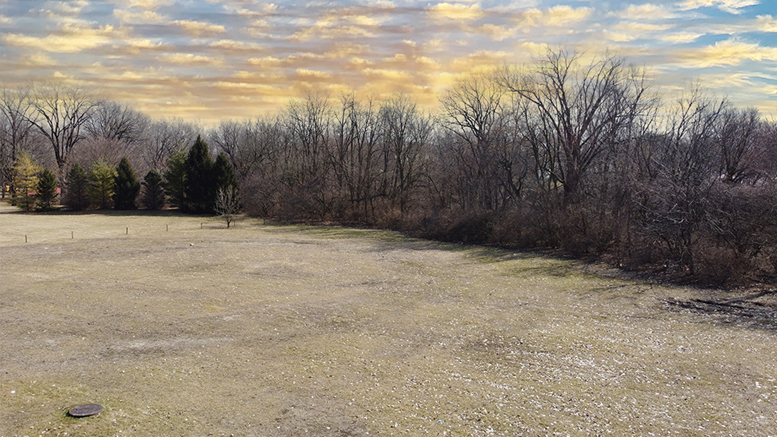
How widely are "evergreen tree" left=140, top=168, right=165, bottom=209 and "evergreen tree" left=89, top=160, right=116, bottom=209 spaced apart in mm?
2925

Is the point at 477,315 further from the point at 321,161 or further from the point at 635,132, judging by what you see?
the point at 321,161

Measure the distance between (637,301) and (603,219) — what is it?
862 centimetres

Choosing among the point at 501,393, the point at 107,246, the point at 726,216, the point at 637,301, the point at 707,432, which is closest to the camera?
the point at 707,432

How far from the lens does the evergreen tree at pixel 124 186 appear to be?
47.6 m

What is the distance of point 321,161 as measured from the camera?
4525 cm

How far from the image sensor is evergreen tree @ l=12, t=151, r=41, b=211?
4716cm

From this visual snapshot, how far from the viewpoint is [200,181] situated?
1783 inches

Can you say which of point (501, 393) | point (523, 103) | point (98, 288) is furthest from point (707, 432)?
point (523, 103)

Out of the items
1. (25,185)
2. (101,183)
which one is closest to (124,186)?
(101,183)

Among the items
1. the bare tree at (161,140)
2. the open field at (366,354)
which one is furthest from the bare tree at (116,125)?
the open field at (366,354)

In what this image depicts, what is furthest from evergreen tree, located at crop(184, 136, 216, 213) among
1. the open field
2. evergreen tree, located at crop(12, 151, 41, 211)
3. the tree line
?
the open field

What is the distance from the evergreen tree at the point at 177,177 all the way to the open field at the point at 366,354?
27.7 m

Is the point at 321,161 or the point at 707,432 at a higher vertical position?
the point at 321,161

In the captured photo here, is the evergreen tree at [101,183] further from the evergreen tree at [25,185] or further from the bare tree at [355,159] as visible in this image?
the bare tree at [355,159]
